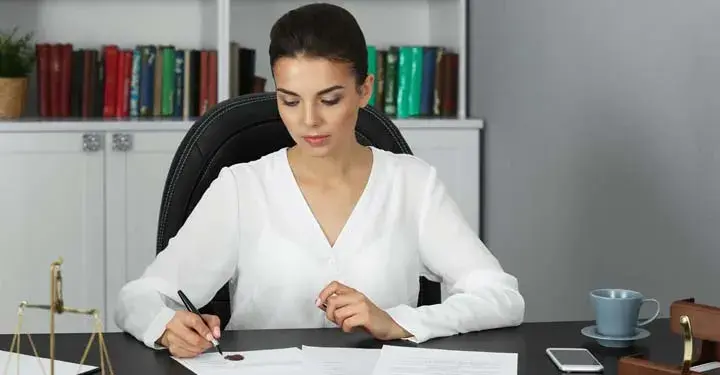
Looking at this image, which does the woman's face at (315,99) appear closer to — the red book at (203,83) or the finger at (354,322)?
the finger at (354,322)

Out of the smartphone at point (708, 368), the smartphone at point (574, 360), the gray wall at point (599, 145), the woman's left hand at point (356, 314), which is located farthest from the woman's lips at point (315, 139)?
the gray wall at point (599, 145)

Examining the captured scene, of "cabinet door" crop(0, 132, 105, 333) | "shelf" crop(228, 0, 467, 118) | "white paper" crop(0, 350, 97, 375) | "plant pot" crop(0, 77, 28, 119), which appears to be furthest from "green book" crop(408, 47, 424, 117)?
"white paper" crop(0, 350, 97, 375)

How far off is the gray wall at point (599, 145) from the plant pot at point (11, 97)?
1.48 m

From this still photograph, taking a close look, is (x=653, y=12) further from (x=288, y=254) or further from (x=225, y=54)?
(x=225, y=54)

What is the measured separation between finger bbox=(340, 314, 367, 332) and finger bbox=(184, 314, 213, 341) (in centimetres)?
20

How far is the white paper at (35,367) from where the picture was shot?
1.34m

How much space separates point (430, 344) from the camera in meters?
1.52

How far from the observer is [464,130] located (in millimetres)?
3467

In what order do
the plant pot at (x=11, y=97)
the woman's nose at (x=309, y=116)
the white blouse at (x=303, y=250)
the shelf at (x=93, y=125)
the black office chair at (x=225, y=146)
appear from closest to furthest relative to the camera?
the woman's nose at (x=309, y=116) < the white blouse at (x=303, y=250) < the black office chair at (x=225, y=146) < the shelf at (x=93, y=125) < the plant pot at (x=11, y=97)

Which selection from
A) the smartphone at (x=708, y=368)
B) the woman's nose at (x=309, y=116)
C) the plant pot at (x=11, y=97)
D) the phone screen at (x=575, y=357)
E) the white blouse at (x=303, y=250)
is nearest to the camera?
the smartphone at (x=708, y=368)

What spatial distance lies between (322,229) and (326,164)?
108 mm

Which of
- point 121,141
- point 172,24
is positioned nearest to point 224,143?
point 121,141

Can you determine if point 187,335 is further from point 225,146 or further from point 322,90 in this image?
point 225,146

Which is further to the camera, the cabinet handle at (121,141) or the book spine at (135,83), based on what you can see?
the book spine at (135,83)
